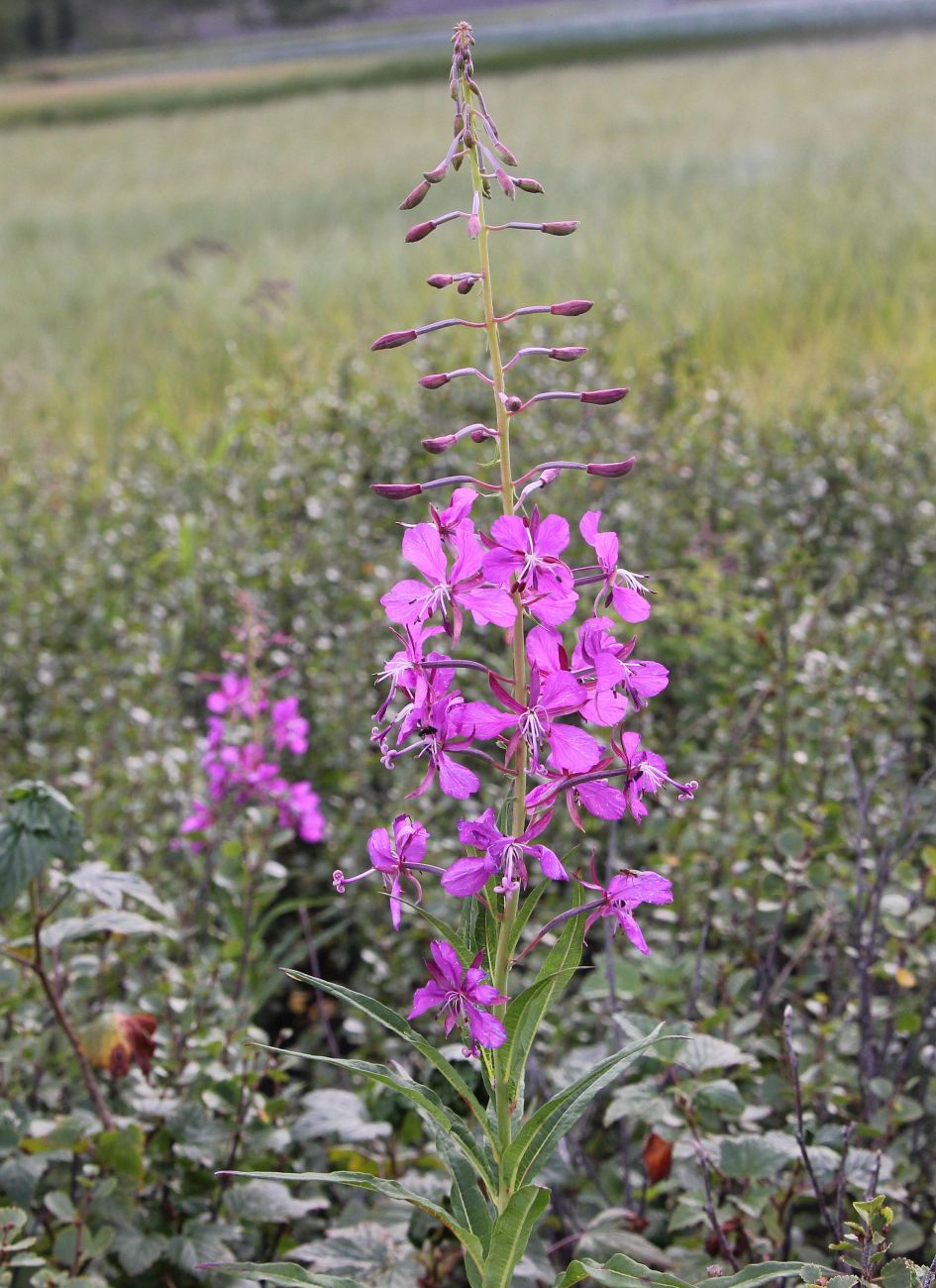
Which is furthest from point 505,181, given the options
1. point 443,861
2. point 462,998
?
point 443,861

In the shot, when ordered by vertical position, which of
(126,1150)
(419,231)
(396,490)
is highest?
(419,231)

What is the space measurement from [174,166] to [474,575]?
1307 centimetres

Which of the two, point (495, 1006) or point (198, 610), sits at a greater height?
point (198, 610)

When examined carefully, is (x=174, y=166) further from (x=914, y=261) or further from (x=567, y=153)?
(x=914, y=261)

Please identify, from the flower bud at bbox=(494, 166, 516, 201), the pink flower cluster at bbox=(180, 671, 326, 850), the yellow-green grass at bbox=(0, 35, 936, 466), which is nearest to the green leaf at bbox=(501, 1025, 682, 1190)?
the flower bud at bbox=(494, 166, 516, 201)

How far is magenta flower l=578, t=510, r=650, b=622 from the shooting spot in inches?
42.5

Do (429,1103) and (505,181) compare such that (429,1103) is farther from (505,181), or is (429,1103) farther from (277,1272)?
(505,181)

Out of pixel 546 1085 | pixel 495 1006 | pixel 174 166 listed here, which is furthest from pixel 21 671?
pixel 174 166

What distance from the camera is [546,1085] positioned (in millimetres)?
1843

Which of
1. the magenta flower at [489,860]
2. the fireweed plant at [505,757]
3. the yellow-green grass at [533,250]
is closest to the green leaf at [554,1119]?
the fireweed plant at [505,757]

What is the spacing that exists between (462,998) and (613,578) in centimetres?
39

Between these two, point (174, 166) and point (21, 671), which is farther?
point (174, 166)

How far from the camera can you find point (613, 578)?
A: 111cm

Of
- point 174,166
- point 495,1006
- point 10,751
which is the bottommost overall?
point 495,1006
